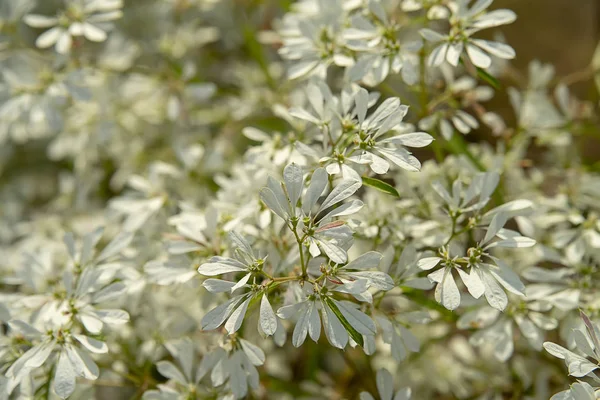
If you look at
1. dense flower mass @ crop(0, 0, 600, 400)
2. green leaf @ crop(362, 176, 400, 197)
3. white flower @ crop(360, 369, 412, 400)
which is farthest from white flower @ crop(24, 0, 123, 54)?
white flower @ crop(360, 369, 412, 400)

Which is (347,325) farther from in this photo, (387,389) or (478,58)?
(478,58)

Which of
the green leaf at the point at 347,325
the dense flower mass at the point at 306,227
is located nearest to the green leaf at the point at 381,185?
the dense flower mass at the point at 306,227

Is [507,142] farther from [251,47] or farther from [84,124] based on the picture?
[84,124]

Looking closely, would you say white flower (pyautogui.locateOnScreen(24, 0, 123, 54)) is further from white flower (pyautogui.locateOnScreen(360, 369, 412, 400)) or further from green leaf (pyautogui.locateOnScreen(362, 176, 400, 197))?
white flower (pyautogui.locateOnScreen(360, 369, 412, 400))

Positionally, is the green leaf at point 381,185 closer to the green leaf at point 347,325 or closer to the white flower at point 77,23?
the green leaf at point 347,325

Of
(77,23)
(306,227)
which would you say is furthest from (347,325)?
(77,23)

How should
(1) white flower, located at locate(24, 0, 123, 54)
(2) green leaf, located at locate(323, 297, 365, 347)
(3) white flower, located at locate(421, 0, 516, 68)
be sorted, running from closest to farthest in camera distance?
(2) green leaf, located at locate(323, 297, 365, 347), (3) white flower, located at locate(421, 0, 516, 68), (1) white flower, located at locate(24, 0, 123, 54)

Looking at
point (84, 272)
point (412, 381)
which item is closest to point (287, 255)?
point (84, 272)
